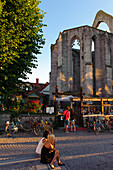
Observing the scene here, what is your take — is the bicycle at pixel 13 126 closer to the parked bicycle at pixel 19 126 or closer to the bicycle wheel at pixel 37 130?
the parked bicycle at pixel 19 126

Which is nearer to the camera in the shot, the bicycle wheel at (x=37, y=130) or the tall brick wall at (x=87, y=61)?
the bicycle wheel at (x=37, y=130)

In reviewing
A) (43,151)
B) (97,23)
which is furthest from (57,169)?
(97,23)

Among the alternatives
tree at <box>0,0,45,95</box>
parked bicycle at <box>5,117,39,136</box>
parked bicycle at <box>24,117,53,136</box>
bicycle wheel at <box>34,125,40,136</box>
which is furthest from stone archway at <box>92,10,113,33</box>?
bicycle wheel at <box>34,125,40,136</box>

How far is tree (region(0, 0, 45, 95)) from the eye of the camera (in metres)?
8.77

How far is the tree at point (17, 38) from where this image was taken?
8773 millimetres

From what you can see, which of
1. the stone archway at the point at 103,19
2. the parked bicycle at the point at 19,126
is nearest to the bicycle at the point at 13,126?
the parked bicycle at the point at 19,126

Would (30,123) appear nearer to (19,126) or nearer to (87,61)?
(19,126)

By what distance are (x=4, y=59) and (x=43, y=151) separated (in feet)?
20.5

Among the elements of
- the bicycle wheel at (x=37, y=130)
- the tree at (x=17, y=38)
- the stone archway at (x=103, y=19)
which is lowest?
the bicycle wheel at (x=37, y=130)

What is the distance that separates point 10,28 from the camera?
29.6 feet

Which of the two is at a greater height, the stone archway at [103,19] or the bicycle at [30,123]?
the stone archway at [103,19]

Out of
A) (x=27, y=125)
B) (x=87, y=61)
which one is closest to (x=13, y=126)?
(x=27, y=125)

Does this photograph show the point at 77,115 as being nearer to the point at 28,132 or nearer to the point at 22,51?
the point at 28,132

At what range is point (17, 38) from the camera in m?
9.23
